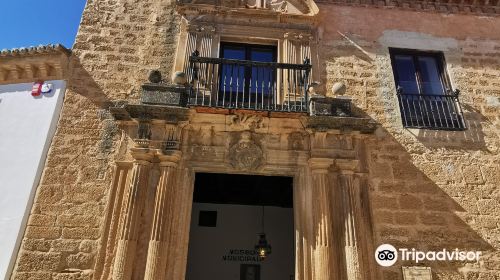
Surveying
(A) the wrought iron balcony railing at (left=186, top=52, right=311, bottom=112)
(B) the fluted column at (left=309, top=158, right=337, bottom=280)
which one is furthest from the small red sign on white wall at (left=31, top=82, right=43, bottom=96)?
(B) the fluted column at (left=309, top=158, right=337, bottom=280)

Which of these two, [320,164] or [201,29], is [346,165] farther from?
[201,29]

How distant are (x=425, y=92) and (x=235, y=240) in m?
4.95

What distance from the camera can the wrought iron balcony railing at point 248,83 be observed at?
521 centimetres

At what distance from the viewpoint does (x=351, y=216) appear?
14.8 feet

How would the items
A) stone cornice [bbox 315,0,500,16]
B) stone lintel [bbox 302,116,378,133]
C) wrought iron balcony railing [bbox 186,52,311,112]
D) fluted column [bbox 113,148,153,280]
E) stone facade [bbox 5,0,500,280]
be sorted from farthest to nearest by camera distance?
stone cornice [bbox 315,0,500,16]
wrought iron balcony railing [bbox 186,52,311,112]
stone lintel [bbox 302,116,378,133]
stone facade [bbox 5,0,500,280]
fluted column [bbox 113,148,153,280]

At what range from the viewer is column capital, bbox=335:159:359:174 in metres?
4.81

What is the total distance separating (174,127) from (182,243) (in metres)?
1.50

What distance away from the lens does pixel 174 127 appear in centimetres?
488

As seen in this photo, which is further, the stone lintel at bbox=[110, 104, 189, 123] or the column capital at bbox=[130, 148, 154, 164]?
the stone lintel at bbox=[110, 104, 189, 123]

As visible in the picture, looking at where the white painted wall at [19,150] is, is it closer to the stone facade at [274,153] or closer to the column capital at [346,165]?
the stone facade at [274,153]

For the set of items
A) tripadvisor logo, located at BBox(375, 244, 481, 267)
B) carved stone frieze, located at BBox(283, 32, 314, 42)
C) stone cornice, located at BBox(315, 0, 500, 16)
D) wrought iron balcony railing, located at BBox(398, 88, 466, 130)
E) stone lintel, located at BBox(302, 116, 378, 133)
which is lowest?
tripadvisor logo, located at BBox(375, 244, 481, 267)

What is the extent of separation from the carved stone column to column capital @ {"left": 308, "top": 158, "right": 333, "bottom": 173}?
139 mm

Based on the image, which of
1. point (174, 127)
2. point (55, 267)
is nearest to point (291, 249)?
point (174, 127)

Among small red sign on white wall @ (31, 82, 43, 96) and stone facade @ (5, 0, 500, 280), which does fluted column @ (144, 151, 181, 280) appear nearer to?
stone facade @ (5, 0, 500, 280)
